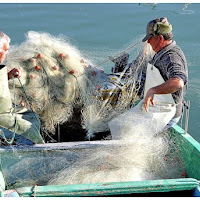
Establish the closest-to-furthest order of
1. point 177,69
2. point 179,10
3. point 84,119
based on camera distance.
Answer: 1. point 177,69
2. point 84,119
3. point 179,10

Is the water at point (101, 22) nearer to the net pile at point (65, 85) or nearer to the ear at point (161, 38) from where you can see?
the net pile at point (65, 85)

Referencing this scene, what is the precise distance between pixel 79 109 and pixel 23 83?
0.75 m

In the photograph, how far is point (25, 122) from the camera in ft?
11.5

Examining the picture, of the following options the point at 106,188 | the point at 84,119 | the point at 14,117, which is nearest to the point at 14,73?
the point at 14,117

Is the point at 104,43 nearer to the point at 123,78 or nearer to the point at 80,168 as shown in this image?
the point at 123,78

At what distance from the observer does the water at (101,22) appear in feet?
28.4

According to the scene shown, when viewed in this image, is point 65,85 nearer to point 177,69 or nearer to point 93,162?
point 93,162

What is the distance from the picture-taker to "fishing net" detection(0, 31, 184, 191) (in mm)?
3430

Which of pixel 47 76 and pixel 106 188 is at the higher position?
pixel 47 76

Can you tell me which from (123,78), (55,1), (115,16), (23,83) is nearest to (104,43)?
(115,16)

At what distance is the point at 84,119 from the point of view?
13.4ft

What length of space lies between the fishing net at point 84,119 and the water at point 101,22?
365cm

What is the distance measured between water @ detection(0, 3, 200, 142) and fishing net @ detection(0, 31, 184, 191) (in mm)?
3654

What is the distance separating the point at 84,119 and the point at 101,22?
628 centimetres
